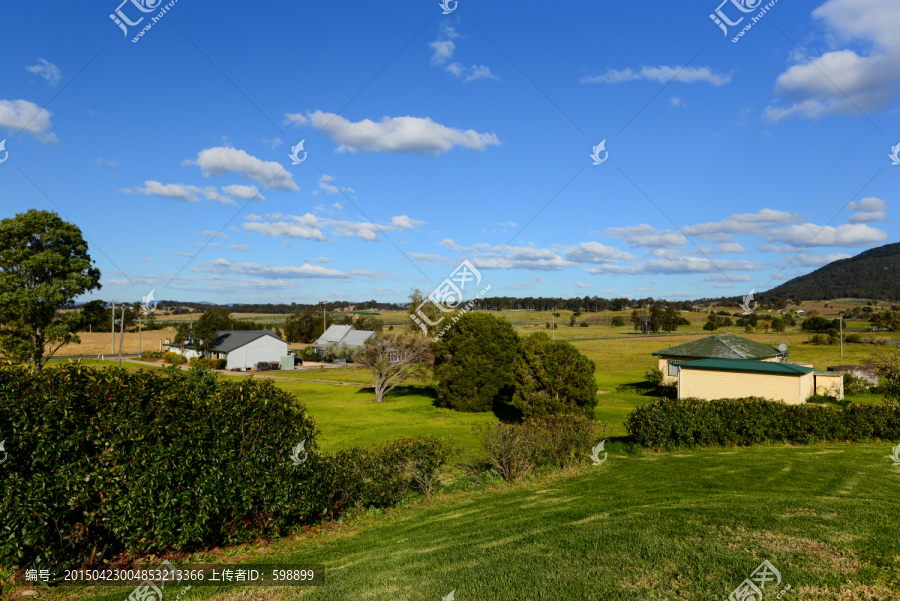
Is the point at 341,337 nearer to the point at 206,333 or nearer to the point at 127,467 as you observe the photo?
the point at 206,333

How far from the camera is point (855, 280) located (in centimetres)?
14538

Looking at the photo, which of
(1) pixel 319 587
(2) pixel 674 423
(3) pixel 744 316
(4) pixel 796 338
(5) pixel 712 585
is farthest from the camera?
(3) pixel 744 316

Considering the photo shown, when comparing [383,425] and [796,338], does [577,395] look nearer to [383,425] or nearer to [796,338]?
[383,425]

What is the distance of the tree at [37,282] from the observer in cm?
2769

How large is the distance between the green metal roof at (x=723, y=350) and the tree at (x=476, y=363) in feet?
42.6

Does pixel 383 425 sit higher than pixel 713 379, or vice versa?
pixel 713 379

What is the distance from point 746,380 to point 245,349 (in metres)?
57.4

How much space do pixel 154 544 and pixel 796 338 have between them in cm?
10250

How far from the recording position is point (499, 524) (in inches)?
296

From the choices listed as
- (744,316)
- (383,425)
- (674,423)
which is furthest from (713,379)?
(744,316)

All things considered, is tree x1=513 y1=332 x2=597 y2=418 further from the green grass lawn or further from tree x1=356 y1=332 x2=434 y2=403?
the green grass lawn
